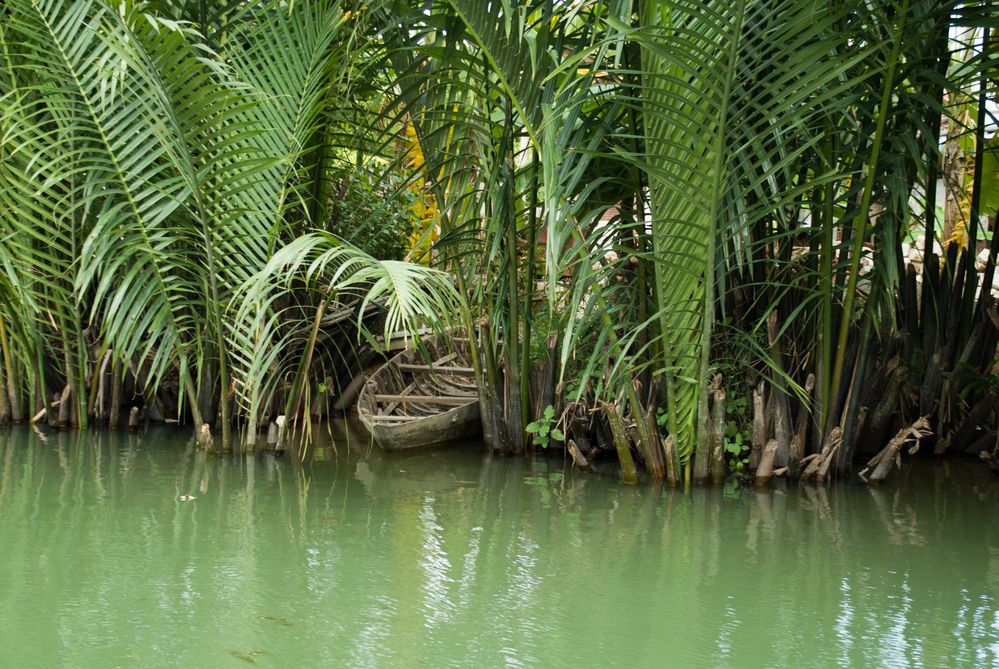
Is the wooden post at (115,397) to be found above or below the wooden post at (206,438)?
above

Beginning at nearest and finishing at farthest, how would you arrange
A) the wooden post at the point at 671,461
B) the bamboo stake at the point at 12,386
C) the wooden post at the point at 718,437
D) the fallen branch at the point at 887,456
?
1. the wooden post at the point at 718,437
2. the wooden post at the point at 671,461
3. the fallen branch at the point at 887,456
4. the bamboo stake at the point at 12,386

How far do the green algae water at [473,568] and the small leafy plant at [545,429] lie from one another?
20 cm

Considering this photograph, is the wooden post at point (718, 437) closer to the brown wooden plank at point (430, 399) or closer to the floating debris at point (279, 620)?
the brown wooden plank at point (430, 399)

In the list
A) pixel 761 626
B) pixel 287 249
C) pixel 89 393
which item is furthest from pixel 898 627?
pixel 89 393

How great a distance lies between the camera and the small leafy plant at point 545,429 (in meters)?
5.34

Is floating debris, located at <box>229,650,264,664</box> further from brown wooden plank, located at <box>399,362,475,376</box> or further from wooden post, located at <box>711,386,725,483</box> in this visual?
brown wooden plank, located at <box>399,362,475,376</box>

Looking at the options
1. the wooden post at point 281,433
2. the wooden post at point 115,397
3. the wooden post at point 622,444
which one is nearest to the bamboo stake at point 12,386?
the wooden post at point 115,397

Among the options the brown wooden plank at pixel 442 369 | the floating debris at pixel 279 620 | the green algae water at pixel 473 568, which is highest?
the brown wooden plank at pixel 442 369

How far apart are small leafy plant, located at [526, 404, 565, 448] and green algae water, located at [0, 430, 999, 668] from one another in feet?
0.67

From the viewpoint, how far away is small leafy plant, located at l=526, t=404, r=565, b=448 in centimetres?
534

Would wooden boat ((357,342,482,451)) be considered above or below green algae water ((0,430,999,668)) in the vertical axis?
above

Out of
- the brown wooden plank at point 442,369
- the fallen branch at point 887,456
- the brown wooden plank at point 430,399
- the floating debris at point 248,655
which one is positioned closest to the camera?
the floating debris at point 248,655

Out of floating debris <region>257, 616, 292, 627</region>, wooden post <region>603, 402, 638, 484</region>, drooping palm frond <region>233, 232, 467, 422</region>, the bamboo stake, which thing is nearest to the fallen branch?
wooden post <region>603, 402, 638, 484</region>

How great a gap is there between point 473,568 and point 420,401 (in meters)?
3.19
